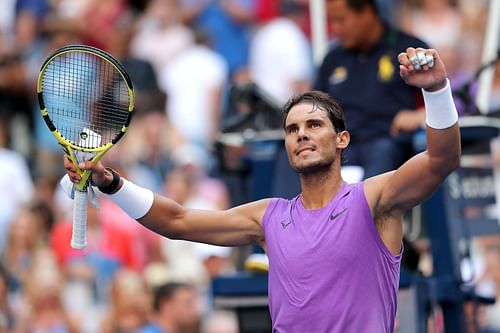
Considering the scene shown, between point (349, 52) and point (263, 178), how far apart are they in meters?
1.07

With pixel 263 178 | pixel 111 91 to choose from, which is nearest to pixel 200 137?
pixel 263 178

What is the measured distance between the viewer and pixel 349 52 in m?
9.26

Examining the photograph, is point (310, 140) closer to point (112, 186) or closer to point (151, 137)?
point (112, 186)

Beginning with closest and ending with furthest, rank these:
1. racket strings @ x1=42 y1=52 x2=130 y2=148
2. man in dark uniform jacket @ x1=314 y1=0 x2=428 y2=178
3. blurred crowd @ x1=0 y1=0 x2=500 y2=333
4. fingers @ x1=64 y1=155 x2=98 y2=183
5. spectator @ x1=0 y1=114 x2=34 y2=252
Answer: fingers @ x1=64 y1=155 x2=98 y2=183 < racket strings @ x1=42 y1=52 x2=130 y2=148 < man in dark uniform jacket @ x1=314 y1=0 x2=428 y2=178 < blurred crowd @ x1=0 y1=0 x2=500 y2=333 < spectator @ x1=0 y1=114 x2=34 y2=252

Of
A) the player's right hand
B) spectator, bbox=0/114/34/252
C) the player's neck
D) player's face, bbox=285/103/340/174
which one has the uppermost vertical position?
spectator, bbox=0/114/34/252

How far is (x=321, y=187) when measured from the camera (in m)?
6.43

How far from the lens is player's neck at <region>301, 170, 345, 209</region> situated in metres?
6.42

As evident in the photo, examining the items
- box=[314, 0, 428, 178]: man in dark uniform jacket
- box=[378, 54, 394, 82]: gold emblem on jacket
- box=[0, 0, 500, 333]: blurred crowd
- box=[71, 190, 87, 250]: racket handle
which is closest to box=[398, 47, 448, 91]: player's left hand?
box=[71, 190, 87, 250]: racket handle

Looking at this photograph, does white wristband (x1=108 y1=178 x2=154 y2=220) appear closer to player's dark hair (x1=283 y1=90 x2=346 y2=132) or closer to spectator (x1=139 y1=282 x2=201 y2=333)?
player's dark hair (x1=283 y1=90 x2=346 y2=132)

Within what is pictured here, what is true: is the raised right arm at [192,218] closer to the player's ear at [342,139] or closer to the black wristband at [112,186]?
the black wristband at [112,186]

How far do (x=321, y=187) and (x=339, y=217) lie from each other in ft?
0.64

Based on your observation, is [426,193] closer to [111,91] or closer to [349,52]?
[111,91]

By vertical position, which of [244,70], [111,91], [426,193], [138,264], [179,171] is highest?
[244,70]

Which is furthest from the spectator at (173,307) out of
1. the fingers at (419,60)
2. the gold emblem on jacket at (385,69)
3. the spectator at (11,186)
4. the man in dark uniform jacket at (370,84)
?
the fingers at (419,60)
